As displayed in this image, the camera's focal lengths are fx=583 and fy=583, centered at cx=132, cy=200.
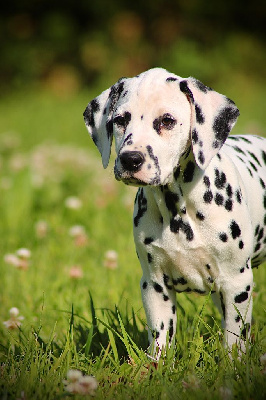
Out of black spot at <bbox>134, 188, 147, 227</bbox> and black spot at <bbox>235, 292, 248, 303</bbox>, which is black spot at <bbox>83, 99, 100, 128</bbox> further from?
black spot at <bbox>235, 292, 248, 303</bbox>

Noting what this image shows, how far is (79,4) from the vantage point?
20000 millimetres

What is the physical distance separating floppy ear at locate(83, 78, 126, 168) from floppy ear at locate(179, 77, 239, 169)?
402mm

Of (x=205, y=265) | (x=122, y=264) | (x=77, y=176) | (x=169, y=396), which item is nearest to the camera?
(x=169, y=396)

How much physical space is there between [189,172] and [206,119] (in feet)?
0.97

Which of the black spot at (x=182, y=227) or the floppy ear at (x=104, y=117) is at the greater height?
the floppy ear at (x=104, y=117)

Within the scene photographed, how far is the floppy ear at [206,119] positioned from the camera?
9.30 ft

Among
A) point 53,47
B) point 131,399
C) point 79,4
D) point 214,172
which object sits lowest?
point 131,399

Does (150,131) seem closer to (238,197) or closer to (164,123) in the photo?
(164,123)

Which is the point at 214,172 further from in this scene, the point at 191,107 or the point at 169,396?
the point at 169,396

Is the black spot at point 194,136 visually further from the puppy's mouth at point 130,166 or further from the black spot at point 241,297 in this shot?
the black spot at point 241,297

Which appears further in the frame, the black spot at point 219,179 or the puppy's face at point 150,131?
the black spot at point 219,179

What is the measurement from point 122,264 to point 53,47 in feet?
51.8

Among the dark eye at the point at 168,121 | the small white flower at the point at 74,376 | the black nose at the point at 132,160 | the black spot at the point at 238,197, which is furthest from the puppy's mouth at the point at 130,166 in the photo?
the small white flower at the point at 74,376

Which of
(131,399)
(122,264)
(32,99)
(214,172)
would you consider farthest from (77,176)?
(32,99)
